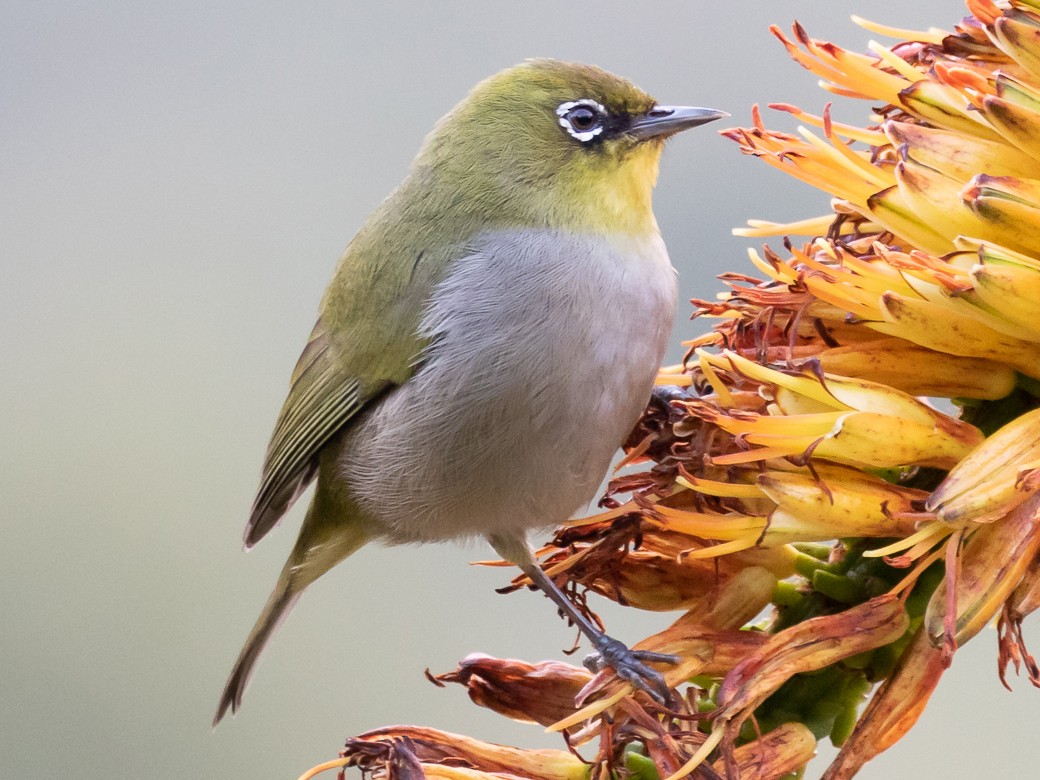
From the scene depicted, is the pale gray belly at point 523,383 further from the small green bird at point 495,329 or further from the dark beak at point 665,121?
the dark beak at point 665,121

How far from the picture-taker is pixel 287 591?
463cm

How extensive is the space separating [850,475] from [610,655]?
0.56 metres

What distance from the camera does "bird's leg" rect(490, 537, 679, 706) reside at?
2.36 m

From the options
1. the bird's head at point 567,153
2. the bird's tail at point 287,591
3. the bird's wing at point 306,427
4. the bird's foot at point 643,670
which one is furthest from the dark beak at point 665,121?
the bird's foot at point 643,670

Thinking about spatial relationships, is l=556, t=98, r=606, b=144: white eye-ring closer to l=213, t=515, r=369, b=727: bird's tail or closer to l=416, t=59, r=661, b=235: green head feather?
l=416, t=59, r=661, b=235: green head feather

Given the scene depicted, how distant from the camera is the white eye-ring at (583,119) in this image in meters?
4.03

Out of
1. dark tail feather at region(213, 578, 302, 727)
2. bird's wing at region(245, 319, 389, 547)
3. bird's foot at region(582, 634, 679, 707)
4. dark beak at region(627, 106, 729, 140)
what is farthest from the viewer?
dark tail feather at region(213, 578, 302, 727)

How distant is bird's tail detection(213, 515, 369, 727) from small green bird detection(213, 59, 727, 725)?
23 millimetres

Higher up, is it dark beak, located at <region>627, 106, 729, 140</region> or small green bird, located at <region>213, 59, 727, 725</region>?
dark beak, located at <region>627, 106, 729, 140</region>

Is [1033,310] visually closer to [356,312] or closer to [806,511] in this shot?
[806,511]

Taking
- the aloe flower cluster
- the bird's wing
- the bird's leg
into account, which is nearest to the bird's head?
the bird's wing

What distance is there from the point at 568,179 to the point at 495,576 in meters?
4.89

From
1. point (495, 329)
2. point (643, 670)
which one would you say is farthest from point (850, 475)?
point (495, 329)

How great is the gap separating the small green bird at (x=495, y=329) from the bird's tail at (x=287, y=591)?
2 centimetres
